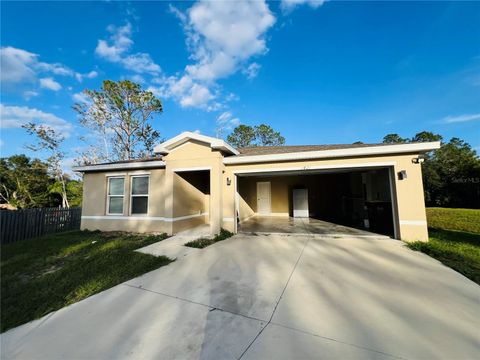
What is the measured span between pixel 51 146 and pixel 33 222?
13523 mm

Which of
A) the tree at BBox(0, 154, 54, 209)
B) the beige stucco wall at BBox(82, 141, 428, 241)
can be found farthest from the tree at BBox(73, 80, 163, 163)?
the beige stucco wall at BBox(82, 141, 428, 241)

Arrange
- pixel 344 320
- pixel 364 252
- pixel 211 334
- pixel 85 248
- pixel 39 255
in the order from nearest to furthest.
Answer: pixel 211 334 < pixel 344 320 < pixel 364 252 < pixel 39 255 < pixel 85 248

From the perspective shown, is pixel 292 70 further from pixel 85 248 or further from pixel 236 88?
pixel 85 248

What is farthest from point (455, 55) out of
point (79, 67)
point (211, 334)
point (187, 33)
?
point (79, 67)

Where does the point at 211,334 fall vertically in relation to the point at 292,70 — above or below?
below

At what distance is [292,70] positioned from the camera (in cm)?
1214

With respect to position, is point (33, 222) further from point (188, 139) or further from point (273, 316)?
point (273, 316)

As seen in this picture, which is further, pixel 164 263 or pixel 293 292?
pixel 164 263

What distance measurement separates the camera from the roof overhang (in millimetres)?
7434

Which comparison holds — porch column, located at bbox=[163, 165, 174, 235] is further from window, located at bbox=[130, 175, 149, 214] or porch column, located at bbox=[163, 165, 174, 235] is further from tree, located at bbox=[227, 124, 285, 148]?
tree, located at bbox=[227, 124, 285, 148]

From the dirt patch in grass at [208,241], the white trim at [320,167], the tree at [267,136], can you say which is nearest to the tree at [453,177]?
the tree at [267,136]

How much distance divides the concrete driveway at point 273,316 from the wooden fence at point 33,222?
8.14 m

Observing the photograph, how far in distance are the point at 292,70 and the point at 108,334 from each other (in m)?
13.9

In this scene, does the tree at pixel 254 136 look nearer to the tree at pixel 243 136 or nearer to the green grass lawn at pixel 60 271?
the tree at pixel 243 136
